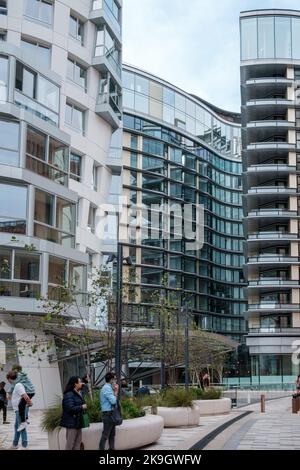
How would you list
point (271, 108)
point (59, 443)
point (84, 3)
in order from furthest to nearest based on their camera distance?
point (271, 108)
point (84, 3)
point (59, 443)

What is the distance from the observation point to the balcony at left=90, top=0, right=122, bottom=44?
3975cm

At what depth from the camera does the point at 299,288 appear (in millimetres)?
70875

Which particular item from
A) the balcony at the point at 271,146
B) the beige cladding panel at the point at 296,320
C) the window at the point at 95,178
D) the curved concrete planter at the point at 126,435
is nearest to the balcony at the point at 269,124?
the balcony at the point at 271,146

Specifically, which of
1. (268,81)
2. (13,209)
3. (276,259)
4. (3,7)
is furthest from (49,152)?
(268,81)

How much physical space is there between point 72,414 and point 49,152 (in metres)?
21.3

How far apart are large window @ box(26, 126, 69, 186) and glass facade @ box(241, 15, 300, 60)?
1840 inches

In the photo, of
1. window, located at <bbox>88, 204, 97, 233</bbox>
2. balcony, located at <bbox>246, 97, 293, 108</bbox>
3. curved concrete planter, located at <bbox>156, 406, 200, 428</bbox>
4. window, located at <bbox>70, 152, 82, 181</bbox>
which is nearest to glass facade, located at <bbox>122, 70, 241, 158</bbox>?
balcony, located at <bbox>246, 97, 293, 108</bbox>

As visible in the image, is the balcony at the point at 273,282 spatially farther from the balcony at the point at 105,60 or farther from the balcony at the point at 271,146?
the balcony at the point at 105,60

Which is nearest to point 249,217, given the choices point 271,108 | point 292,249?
point 292,249

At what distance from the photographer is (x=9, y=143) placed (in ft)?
97.1

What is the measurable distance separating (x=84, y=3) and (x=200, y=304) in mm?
62077

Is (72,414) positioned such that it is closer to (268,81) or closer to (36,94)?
(36,94)

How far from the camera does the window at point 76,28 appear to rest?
38438 mm

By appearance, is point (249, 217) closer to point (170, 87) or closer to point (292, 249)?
point (292, 249)
